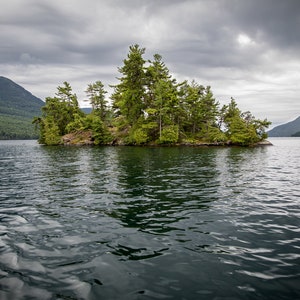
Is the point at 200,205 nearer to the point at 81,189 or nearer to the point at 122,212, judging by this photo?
the point at 122,212

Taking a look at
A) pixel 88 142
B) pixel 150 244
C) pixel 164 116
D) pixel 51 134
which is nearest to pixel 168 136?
pixel 164 116

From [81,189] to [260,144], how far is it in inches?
3082

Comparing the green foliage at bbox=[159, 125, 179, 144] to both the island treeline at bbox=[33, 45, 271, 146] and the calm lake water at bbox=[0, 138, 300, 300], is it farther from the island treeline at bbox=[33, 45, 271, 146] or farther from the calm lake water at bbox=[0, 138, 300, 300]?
the calm lake water at bbox=[0, 138, 300, 300]

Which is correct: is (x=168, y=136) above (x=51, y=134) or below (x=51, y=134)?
below

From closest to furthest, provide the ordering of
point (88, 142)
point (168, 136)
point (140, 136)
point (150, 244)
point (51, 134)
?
point (150, 244), point (168, 136), point (140, 136), point (88, 142), point (51, 134)

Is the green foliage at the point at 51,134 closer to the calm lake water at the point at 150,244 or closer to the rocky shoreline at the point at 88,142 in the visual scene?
the rocky shoreline at the point at 88,142

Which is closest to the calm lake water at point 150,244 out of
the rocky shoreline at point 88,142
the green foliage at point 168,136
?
the green foliage at point 168,136

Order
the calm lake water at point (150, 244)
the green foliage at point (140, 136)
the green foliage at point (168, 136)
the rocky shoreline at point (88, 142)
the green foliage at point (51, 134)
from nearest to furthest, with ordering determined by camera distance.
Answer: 1. the calm lake water at point (150, 244)
2. the green foliage at point (168, 136)
3. the green foliage at point (140, 136)
4. the rocky shoreline at point (88, 142)
5. the green foliage at point (51, 134)

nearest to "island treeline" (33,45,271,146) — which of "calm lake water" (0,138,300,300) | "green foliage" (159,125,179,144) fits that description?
"green foliage" (159,125,179,144)

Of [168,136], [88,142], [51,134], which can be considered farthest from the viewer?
[51,134]

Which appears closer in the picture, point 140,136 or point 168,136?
point 168,136

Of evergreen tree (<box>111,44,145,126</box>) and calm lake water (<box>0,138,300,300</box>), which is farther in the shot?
evergreen tree (<box>111,44,145,126</box>)

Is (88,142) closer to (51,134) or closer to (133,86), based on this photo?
(51,134)

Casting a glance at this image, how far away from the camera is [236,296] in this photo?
537cm
